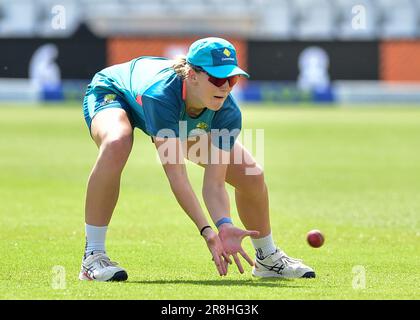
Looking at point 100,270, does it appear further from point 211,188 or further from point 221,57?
point 221,57

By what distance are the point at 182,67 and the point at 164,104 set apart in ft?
1.09

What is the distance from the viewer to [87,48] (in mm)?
33062

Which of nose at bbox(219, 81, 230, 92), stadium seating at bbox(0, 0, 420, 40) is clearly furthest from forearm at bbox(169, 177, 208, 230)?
stadium seating at bbox(0, 0, 420, 40)

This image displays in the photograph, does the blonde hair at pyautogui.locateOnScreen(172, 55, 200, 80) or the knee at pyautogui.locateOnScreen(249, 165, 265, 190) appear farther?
the knee at pyautogui.locateOnScreen(249, 165, 265, 190)

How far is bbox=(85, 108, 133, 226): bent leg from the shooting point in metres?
6.97

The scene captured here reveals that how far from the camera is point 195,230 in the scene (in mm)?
10234

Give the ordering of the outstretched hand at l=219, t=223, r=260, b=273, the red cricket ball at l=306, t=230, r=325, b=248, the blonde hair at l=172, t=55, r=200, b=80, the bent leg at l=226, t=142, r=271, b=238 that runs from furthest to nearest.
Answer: the red cricket ball at l=306, t=230, r=325, b=248 → the bent leg at l=226, t=142, r=271, b=238 → the blonde hair at l=172, t=55, r=200, b=80 → the outstretched hand at l=219, t=223, r=260, b=273

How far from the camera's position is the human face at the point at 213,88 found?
22.0ft

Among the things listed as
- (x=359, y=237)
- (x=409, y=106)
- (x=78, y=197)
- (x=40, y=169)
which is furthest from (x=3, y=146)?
(x=409, y=106)

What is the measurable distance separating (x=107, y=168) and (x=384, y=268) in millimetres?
2352

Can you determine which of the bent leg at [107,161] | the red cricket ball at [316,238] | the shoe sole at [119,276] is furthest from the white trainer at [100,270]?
the red cricket ball at [316,238]

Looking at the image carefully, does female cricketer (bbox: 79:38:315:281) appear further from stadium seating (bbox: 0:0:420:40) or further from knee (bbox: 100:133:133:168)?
stadium seating (bbox: 0:0:420:40)

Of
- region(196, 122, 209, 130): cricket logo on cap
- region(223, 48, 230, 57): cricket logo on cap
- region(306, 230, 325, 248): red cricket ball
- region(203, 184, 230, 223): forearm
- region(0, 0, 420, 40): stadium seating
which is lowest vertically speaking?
region(306, 230, 325, 248): red cricket ball
